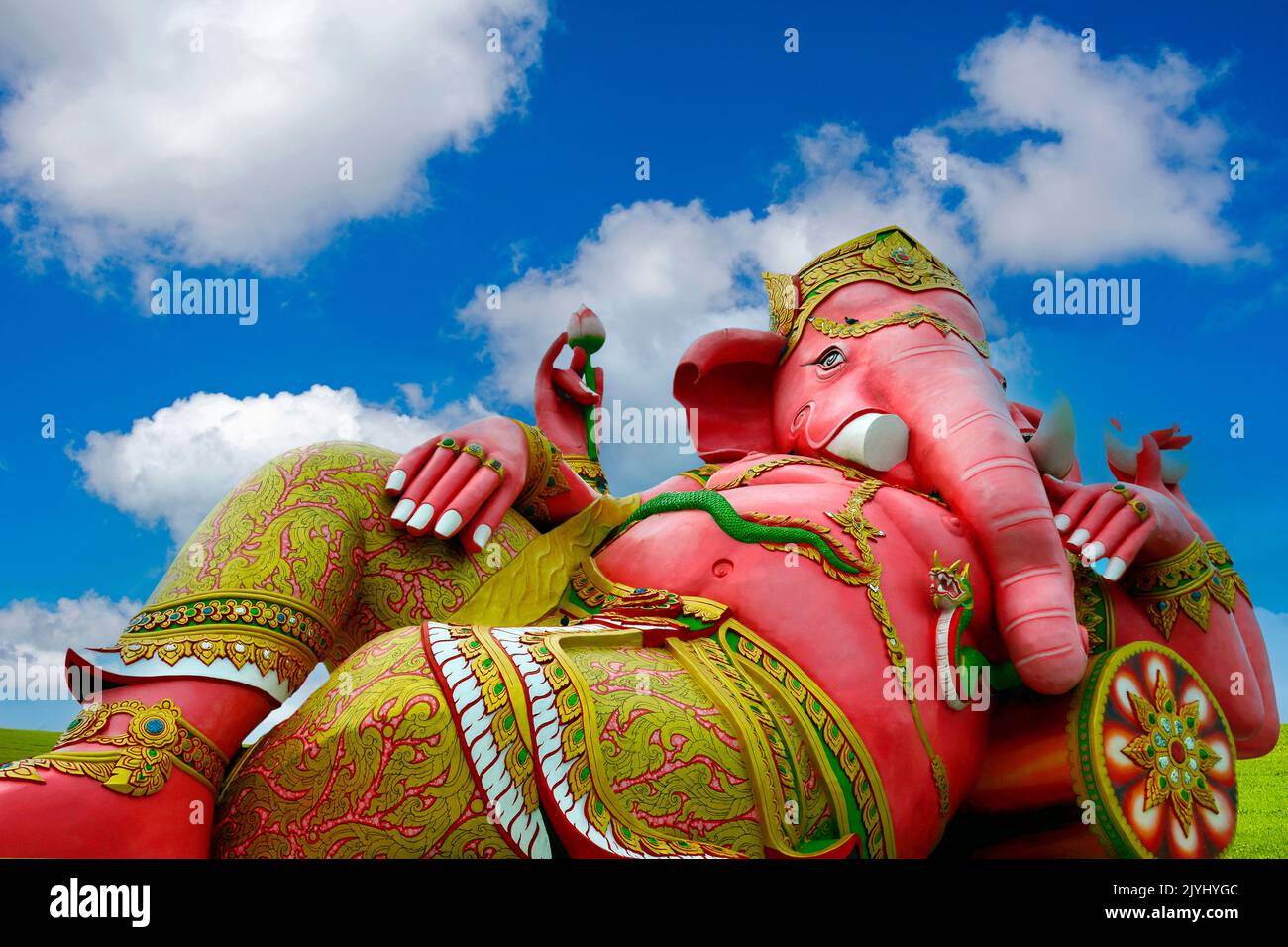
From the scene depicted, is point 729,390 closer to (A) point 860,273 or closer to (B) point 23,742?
(A) point 860,273

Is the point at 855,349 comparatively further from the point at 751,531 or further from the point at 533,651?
the point at 533,651

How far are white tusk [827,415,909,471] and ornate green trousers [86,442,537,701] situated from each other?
1.25 meters

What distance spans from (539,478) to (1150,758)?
2.11 meters

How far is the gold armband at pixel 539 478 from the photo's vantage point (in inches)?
154

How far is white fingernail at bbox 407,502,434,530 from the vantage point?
353 centimetres

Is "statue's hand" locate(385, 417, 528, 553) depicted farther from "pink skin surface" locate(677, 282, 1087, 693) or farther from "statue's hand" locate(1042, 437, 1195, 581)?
"statue's hand" locate(1042, 437, 1195, 581)

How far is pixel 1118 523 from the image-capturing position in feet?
14.1

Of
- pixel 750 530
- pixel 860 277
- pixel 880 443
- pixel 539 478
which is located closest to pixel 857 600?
pixel 750 530

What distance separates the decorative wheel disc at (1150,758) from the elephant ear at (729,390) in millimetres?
1555

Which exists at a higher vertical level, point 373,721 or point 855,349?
point 855,349
